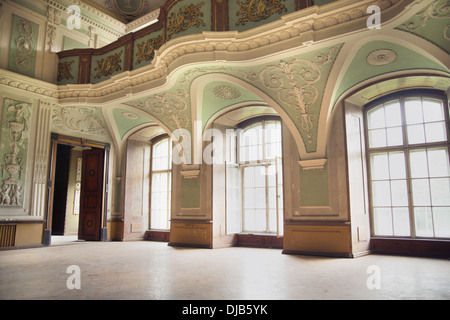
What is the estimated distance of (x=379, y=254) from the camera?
21.5ft

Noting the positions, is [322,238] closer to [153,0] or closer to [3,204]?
[3,204]

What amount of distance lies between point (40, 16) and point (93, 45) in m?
1.56

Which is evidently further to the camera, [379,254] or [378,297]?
[379,254]

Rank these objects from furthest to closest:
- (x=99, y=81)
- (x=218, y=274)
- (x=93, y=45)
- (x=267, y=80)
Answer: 1. (x=93, y=45)
2. (x=99, y=81)
3. (x=267, y=80)
4. (x=218, y=274)

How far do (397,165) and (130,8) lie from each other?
8649mm

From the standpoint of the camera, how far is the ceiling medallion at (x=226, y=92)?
282 inches

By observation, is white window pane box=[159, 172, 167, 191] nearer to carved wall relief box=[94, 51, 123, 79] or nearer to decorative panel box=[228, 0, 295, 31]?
carved wall relief box=[94, 51, 123, 79]

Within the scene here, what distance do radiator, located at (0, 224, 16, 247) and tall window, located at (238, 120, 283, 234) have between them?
17.2 ft

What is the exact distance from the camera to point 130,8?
10.4 metres

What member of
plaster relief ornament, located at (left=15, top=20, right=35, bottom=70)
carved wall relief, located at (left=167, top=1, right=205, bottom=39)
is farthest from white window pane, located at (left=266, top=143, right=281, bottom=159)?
plaster relief ornament, located at (left=15, top=20, right=35, bottom=70)

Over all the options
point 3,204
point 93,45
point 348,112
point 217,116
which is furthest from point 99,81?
point 348,112

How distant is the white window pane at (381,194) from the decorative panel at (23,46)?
8.18 metres

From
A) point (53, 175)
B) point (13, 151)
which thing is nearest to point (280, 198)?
point (53, 175)

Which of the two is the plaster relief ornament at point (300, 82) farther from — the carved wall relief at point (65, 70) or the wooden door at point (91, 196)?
the wooden door at point (91, 196)
